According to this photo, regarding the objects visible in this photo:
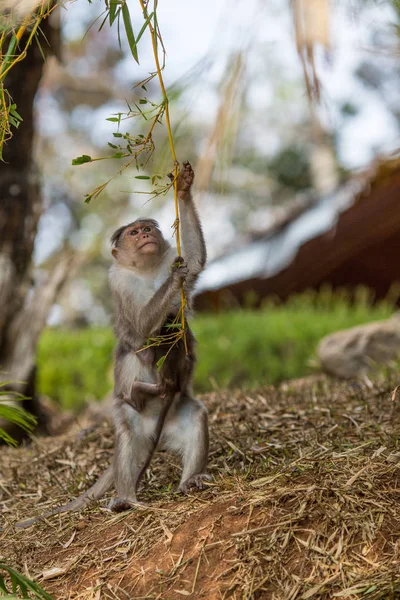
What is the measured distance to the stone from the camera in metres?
6.94

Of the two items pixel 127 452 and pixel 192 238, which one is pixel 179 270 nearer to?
pixel 192 238

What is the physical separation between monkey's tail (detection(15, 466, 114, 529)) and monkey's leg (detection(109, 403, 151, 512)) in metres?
0.19

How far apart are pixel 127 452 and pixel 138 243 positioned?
1166mm

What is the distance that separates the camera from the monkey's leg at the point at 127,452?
3484mm

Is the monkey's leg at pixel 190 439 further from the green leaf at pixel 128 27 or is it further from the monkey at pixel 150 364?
the green leaf at pixel 128 27

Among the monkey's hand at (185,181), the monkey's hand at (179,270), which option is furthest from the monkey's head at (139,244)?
the monkey's hand at (179,270)

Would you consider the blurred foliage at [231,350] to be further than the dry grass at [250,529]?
Yes

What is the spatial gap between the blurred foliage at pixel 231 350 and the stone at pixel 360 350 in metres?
1.22

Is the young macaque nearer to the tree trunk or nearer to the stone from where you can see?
the tree trunk

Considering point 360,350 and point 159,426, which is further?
point 360,350

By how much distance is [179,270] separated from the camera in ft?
11.5

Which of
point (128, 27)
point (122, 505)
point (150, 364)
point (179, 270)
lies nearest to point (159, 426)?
point (150, 364)

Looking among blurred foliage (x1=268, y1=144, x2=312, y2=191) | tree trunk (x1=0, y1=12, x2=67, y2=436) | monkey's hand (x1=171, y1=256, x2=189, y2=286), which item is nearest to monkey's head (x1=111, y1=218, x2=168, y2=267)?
monkey's hand (x1=171, y1=256, x2=189, y2=286)

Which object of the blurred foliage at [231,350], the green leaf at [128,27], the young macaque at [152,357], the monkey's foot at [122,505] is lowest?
the blurred foliage at [231,350]
